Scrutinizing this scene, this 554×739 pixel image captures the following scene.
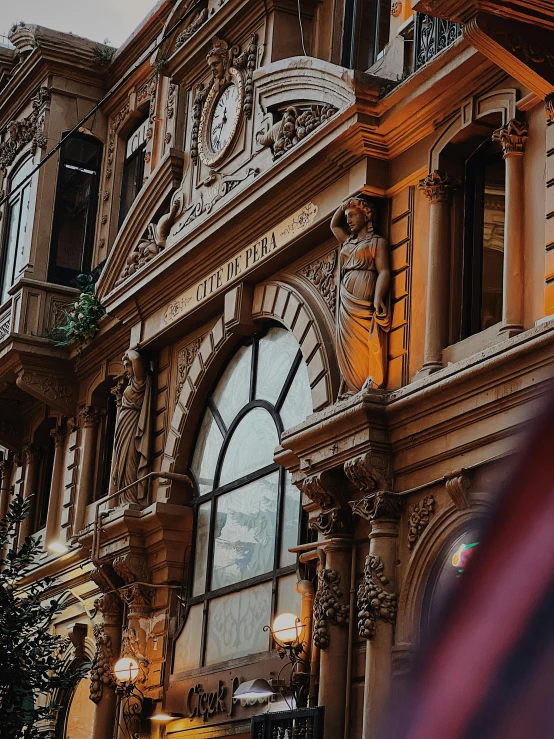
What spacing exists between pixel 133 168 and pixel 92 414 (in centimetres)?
466

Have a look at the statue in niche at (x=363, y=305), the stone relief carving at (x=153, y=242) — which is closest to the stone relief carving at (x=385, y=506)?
the statue in niche at (x=363, y=305)

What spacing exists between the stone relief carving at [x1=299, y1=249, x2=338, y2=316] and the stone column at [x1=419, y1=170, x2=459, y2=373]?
75.4 inches

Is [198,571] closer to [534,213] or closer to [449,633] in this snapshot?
[534,213]

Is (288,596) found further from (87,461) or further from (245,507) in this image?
(87,461)

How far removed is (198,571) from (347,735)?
5207 mm

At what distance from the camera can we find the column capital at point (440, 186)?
12.8 meters

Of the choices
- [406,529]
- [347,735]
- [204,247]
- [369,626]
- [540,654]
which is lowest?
[540,654]

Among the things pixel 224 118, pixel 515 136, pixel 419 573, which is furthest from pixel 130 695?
pixel 515 136

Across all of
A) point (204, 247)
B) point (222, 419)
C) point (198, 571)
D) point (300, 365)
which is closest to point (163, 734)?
point (198, 571)

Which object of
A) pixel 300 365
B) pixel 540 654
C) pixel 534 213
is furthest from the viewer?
pixel 300 365

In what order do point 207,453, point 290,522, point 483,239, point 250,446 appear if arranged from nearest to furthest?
point 483,239 → point 290,522 → point 250,446 → point 207,453

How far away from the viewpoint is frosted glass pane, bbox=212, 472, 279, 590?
15344 mm

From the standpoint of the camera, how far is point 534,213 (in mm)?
11391

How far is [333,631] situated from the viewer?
1255 cm
